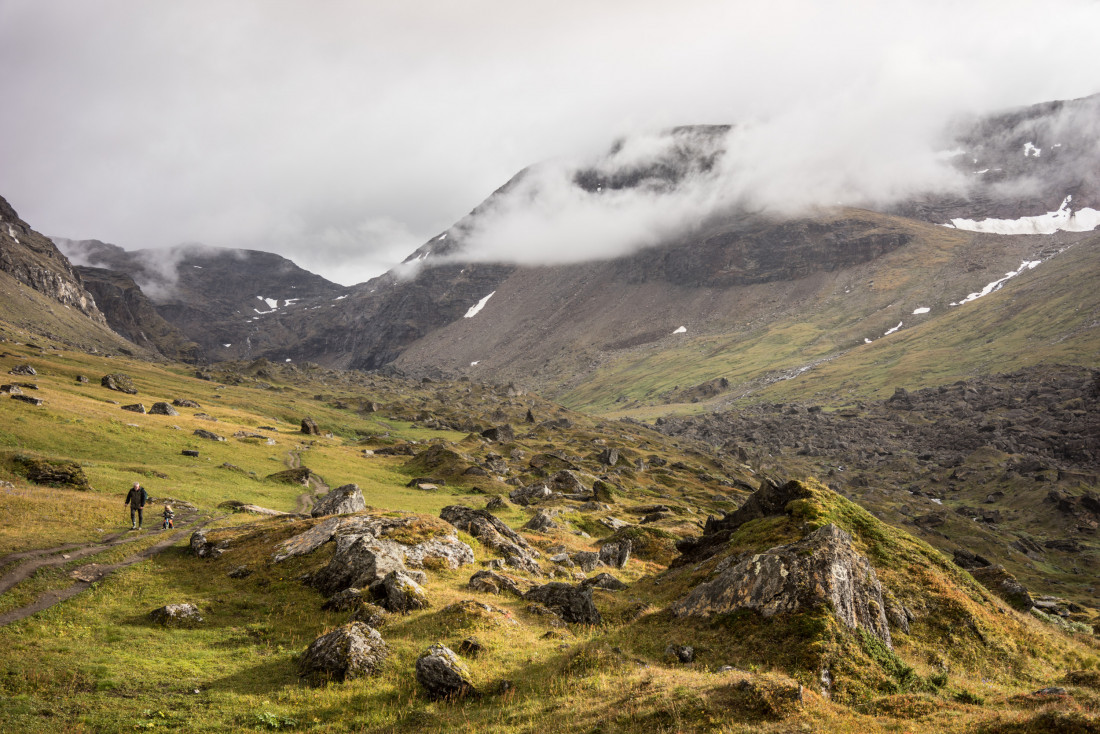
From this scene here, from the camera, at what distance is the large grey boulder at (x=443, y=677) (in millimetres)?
Result: 17625

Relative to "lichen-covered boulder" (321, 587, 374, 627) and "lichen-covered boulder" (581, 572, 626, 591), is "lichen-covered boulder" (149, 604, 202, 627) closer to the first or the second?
"lichen-covered boulder" (321, 587, 374, 627)

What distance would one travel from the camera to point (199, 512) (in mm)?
43906

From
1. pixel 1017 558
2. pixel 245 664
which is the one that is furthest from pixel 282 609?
pixel 1017 558

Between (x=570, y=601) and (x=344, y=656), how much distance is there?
1114 centimetres

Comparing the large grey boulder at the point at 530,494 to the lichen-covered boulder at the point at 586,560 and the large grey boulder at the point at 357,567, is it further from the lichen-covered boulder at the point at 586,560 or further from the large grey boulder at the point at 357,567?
the large grey boulder at the point at 357,567

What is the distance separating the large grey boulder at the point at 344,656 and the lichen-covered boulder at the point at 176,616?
684cm

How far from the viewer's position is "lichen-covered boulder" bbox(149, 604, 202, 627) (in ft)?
75.9

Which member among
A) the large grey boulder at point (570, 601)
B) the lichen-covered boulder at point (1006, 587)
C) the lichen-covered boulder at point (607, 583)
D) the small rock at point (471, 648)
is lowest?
the lichen-covered boulder at point (1006, 587)

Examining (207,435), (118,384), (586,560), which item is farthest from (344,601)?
(118,384)

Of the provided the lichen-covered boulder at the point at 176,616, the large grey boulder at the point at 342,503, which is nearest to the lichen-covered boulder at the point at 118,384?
the large grey boulder at the point at 342,503

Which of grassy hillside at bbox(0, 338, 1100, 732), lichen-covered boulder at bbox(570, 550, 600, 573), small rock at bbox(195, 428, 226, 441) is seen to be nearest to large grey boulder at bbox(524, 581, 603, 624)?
grassy hillside at bbox(0, 338, 1100, 732)

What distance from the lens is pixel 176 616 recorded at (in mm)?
23453

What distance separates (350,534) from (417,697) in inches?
585

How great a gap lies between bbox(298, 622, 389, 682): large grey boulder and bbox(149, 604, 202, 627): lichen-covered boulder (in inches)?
269
